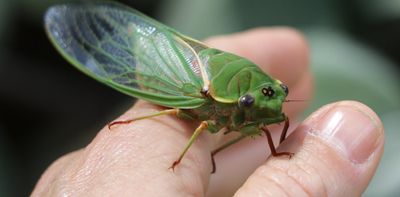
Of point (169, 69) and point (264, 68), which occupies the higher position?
point (169, 69)

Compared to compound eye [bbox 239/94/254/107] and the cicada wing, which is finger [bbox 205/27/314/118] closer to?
the cicada wing

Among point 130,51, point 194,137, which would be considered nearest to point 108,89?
point 130,51

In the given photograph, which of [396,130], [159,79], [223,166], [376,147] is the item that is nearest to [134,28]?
[159,79]

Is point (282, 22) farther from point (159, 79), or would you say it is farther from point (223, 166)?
point (159, 79)

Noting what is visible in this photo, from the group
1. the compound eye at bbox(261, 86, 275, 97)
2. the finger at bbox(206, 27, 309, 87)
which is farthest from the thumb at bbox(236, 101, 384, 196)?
the finger at bbox(206, 27, 309, 87)

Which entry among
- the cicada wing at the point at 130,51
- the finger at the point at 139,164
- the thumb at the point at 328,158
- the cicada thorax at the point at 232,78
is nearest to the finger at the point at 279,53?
the cicada wing at the point at 130,51

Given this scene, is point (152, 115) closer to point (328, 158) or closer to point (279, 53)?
point (328, 158)
